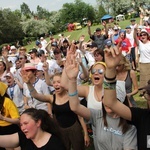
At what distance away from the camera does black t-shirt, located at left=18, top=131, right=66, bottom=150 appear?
2.85 meters

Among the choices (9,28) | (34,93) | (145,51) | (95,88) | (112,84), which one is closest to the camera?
(112,84)

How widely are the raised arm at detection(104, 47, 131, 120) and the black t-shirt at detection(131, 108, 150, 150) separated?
66mm

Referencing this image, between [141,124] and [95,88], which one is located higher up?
→ [95,88]

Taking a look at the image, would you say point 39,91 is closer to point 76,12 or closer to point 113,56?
point 113,56

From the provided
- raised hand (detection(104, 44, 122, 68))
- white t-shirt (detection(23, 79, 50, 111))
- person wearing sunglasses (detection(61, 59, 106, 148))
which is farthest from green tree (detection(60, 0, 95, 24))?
raised hand (detection(104, 44, 122, 68))

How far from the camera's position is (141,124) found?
9.07 feet

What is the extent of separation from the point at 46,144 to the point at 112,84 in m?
0.91

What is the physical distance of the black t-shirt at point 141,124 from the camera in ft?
8.96

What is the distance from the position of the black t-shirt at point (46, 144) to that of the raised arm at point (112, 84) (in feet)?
2.14

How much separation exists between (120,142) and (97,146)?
0.37 metres

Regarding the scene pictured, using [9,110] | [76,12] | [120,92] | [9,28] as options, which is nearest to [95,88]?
[120,92]

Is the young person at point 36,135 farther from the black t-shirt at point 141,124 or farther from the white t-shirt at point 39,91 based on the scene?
the white t-shirt at point 39,91

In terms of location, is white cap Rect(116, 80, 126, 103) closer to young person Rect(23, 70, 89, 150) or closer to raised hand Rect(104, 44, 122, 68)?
raised hand Rect(104, 44, 122, 68)

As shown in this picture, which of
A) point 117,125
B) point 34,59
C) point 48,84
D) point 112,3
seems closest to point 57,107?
point 48,84
